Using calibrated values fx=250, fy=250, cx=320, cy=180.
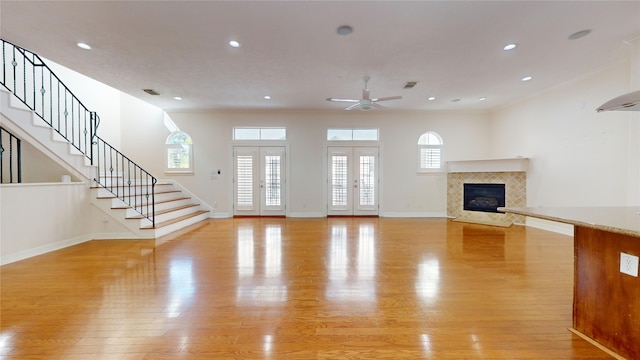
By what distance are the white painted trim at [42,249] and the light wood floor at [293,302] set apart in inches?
8.4

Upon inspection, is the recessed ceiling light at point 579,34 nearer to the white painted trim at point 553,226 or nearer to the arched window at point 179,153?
the white painted trim at point 553,226

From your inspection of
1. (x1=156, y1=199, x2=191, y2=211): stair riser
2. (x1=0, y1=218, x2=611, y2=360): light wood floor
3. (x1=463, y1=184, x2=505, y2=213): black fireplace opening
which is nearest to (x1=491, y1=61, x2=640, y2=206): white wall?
(x1=463, y1=184, x2=505, y2=213): black fireplace opening

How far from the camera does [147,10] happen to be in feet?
9.37

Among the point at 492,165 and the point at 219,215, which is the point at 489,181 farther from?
the point at 219,215

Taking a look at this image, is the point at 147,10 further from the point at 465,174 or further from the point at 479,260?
the point at 465,174

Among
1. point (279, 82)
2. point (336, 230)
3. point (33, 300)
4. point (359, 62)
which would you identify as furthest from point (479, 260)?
point (33, 300)

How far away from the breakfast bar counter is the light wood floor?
135 mm

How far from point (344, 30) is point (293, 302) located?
3.26 m

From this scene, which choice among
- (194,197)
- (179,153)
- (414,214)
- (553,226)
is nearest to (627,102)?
(553,226)

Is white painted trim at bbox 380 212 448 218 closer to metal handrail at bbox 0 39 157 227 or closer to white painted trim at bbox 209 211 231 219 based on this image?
white painted trim at bbox 209 211 231 219

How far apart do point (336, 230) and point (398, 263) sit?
7.51ft

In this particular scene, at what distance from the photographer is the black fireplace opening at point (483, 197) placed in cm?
655

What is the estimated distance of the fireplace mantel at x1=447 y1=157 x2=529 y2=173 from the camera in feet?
20.0

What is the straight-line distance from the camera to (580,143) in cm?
492
